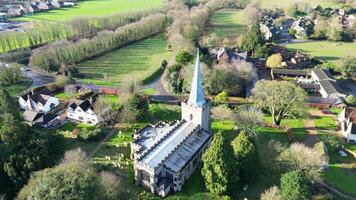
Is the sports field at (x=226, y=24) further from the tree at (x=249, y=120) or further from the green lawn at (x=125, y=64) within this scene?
the tree at (x=249, y=120)

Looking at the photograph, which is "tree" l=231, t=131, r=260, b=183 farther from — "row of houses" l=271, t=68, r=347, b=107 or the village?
"row of houses" l=271, t=68, r=347, b=107

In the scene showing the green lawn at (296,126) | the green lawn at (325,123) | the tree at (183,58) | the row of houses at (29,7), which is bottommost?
the green lawn at (325,123)

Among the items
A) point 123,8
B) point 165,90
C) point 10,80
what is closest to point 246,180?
point 165,90

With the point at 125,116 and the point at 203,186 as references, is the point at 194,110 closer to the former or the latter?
the point at 203,186

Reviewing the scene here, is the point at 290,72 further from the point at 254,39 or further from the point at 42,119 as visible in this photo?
the point at 42,119

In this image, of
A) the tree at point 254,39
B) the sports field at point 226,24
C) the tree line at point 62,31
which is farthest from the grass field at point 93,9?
the tree at point 254,39

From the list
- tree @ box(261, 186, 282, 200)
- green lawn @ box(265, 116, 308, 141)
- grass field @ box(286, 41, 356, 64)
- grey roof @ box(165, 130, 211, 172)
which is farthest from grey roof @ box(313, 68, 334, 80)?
tree @ box(261, 186, 282, 200)

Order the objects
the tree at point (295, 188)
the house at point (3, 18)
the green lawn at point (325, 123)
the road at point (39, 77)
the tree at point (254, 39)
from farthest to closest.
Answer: the house at point (3, 18) < the tree at point (254, 39) < the road at point (39, 77) < the green lawn at point (325, 123) < the tree at point (295, 188)
